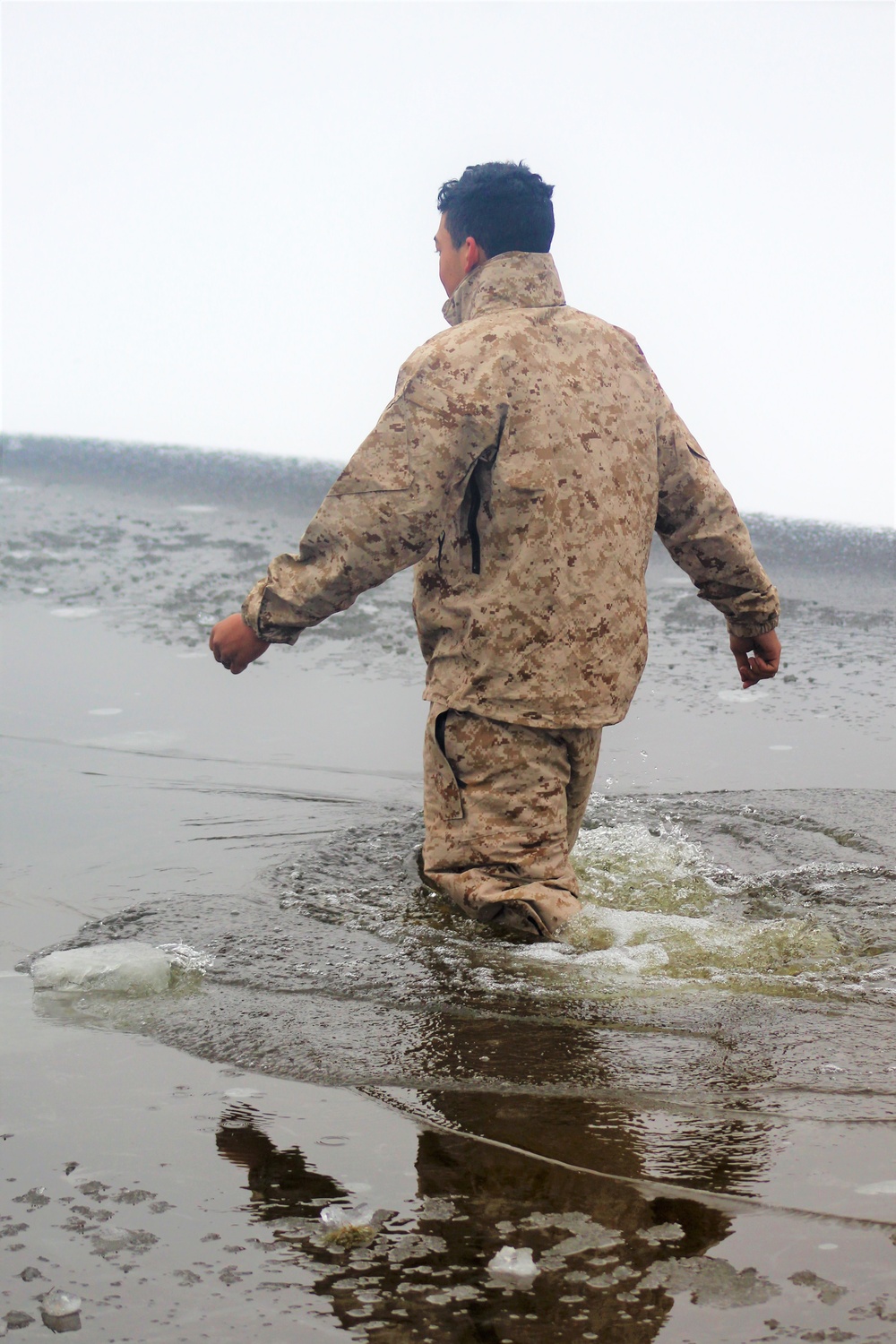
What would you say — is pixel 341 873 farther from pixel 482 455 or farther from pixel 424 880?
pixel 482 455

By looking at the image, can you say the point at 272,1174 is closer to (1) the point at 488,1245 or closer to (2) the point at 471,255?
(1) the point at 488,1245

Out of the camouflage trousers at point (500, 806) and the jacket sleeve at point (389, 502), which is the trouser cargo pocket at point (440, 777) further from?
the jacket sleeve at point (389, 502)

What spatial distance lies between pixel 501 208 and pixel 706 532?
753 millimetres

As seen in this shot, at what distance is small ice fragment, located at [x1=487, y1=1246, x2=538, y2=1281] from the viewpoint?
1.29m

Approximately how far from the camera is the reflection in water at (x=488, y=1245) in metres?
1.23

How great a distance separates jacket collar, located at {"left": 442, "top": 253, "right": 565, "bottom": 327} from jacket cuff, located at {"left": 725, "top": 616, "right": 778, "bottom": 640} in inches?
31.0

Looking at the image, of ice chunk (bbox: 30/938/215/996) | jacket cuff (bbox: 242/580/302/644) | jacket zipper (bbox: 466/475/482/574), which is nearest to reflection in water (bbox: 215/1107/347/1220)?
ice chunk (bbox: 30/938/215/996)

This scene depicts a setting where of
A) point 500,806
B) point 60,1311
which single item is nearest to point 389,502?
point 500,806

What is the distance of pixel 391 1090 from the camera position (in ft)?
5.69

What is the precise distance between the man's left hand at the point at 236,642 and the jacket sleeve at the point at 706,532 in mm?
861

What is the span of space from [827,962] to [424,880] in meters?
0.82

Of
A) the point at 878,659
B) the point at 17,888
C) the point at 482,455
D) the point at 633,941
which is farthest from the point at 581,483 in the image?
→ the point at 878,659

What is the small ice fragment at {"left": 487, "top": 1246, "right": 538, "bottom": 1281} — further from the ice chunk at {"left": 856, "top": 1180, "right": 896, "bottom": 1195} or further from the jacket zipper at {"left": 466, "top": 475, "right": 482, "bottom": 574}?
the jacket zipper at {"left": 466, "top": 475, "right": 482, "bottom": 574}

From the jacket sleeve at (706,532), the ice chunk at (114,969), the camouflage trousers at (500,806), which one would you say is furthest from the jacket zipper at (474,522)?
the ice chunk at (114,969)
